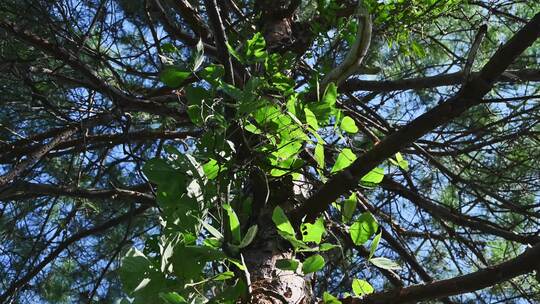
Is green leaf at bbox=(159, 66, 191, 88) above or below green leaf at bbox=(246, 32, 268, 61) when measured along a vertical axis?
below

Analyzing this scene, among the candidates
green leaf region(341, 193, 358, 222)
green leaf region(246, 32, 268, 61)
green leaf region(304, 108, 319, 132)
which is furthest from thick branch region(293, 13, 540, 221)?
green leaf region(246, 32, 268, 61)

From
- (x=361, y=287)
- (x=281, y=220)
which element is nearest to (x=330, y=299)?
(x=361, y=287)

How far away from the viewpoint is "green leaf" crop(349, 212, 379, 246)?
120 cm

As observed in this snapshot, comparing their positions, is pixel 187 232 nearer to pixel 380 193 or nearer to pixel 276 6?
pixel 276 6

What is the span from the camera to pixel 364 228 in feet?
3.94

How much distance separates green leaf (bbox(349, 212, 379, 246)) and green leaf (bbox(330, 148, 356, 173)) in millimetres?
203

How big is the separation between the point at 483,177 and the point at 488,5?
90 cm

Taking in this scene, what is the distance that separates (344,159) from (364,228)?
0.24 metres

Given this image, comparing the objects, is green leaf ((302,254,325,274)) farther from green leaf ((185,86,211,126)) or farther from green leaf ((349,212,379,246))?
green leaf ((185,86,211,126))

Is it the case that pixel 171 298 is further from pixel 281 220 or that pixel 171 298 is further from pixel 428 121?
pixel 428 121

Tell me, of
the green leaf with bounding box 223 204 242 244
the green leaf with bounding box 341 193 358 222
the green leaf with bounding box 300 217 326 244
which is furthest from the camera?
the green leaf with bounding box 341 193 358 222

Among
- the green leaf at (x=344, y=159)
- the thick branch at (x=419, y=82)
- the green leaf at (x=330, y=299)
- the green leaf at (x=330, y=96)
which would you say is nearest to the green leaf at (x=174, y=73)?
the green leaf at (x=330, y=96)

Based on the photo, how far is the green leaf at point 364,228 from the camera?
120 cm

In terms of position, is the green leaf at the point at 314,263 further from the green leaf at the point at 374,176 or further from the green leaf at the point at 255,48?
the green leaf at the point at 255,48
